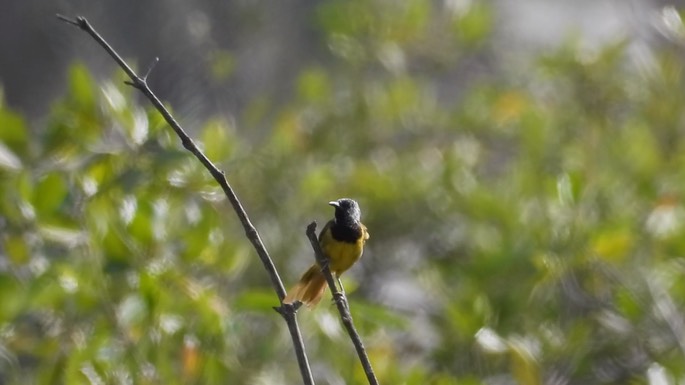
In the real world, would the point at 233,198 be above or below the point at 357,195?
below

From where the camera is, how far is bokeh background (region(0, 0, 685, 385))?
3281 millimetres

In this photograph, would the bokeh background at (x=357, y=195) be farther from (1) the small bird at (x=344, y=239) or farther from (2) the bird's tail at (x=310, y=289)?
(2) the bird's tail at (x=310, y=289)

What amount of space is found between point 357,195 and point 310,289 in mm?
2200

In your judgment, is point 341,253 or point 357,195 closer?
point 341,253

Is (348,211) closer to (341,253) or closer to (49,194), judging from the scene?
(341,253)

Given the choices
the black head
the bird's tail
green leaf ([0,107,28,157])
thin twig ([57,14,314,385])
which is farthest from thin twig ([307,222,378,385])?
green leaf ([0,107,28,157])

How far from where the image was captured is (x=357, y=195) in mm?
4844

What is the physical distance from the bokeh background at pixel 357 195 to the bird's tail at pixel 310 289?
0.48 m

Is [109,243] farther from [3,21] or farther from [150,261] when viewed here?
[3,21]

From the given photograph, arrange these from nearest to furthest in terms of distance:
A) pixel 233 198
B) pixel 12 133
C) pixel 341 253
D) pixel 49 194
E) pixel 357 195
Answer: pixel 233 198
pixel 341 253
pixel 49 194
pixel 12 133
pixel 357 195

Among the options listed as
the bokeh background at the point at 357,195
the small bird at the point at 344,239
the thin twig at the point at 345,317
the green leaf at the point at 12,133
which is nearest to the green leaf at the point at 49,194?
the bokeh background at the point at 357,195

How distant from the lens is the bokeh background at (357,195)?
3.28m

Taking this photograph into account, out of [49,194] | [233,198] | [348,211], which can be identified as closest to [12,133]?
[49,194]

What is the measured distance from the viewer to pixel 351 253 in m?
2.80
